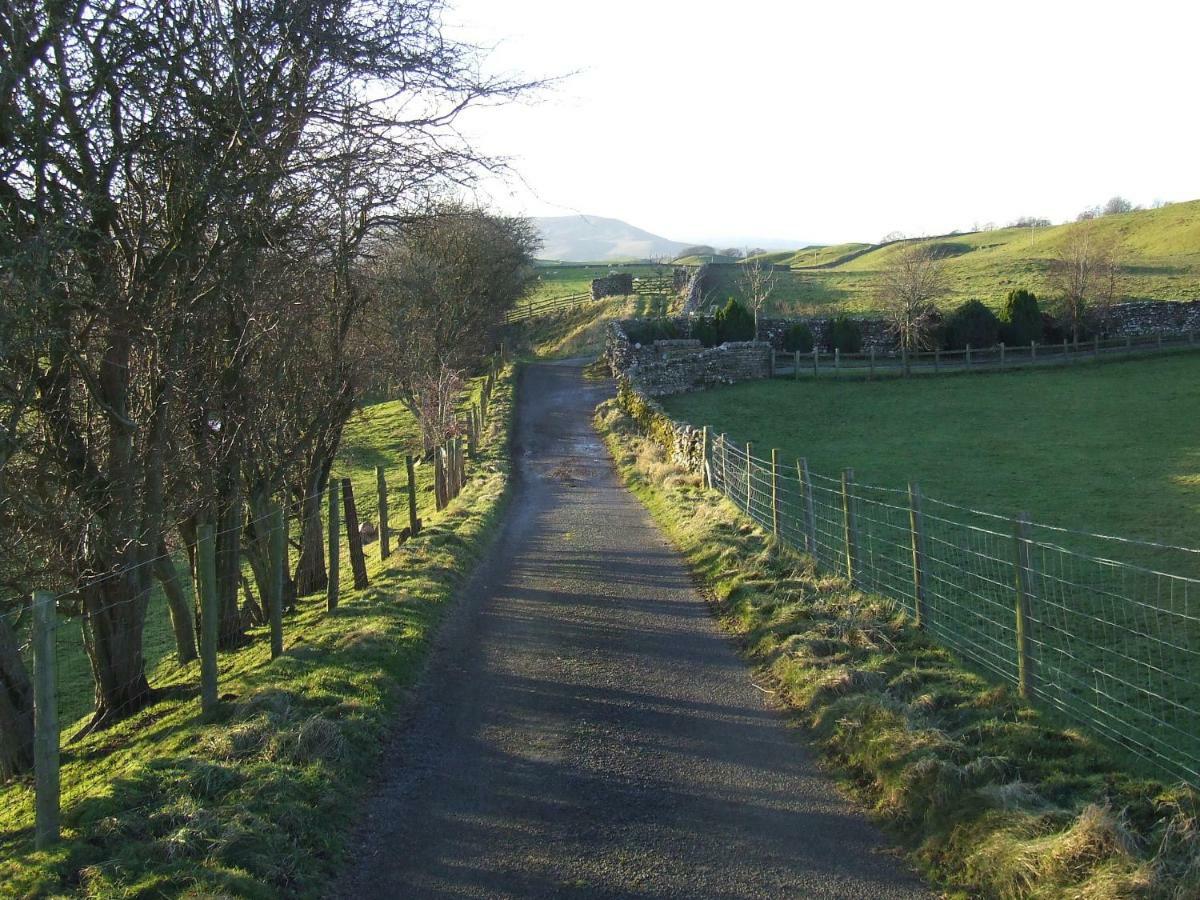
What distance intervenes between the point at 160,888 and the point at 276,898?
530 millimetres

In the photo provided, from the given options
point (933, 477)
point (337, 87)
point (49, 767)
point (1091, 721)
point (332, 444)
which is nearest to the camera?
point (49, 767)

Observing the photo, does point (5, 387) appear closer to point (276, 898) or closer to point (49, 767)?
point (49, 767)

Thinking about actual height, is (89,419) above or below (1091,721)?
above

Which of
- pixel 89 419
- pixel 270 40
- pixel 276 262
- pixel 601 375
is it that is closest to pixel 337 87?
pixel 270 40

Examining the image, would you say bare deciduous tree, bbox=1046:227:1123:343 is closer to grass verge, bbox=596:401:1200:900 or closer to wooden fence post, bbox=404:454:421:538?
wooden fence post, bbox=404:454:421:538

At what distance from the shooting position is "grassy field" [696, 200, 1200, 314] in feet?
166

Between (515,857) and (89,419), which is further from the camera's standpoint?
(89,419)

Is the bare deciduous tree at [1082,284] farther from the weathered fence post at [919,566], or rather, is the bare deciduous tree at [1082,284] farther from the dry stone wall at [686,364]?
the weathered fence post at [919,566]

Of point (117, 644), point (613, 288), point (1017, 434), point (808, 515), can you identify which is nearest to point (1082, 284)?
point (1017, 434)

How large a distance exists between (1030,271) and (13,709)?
60560 millimetres

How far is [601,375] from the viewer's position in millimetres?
42906

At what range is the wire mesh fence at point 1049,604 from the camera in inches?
250

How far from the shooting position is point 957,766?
5.25m

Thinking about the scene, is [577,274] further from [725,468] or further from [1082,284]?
[725,468]
